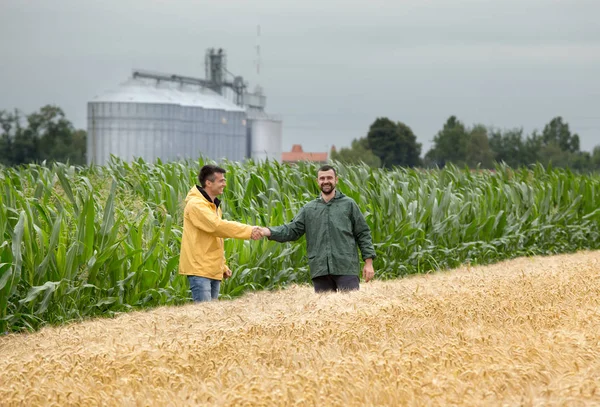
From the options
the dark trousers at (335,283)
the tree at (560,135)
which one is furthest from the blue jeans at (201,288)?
the tree at (560,135)

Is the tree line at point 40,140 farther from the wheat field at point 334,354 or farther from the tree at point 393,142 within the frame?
the wheat field at point 334,354

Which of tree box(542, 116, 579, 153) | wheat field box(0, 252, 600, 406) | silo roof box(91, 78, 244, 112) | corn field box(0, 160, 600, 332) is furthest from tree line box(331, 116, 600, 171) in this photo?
wheat field box(0, 252, 600, 406)

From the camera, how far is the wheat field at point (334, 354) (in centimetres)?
404

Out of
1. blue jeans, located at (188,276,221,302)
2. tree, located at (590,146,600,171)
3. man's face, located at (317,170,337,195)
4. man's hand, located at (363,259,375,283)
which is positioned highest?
tree, located at (590,146,600,171)

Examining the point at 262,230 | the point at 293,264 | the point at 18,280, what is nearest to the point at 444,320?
the point at 262,230

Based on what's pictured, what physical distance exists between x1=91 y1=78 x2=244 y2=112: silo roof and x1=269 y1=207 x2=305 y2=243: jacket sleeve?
40.1 metres

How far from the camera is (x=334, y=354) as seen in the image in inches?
194

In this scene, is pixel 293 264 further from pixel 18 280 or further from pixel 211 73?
pixel 211 73

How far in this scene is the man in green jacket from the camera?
7.73 metres

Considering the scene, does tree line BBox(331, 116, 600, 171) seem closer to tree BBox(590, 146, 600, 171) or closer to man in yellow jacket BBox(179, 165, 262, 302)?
tree BBox(590, 146, 600, 171)

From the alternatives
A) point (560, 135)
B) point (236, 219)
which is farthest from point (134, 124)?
point (560, 135)

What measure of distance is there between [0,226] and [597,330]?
16.8 feet

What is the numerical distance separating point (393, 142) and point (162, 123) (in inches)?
1338

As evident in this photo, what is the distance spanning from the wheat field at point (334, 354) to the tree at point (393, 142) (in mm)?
70845
